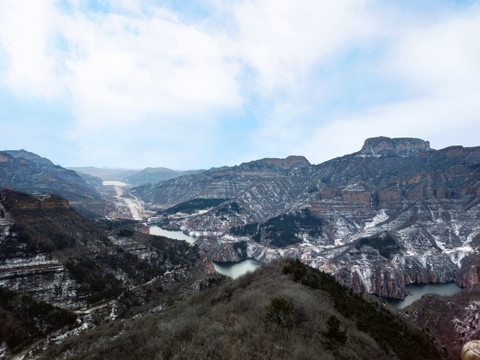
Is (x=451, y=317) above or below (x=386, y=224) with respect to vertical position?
below

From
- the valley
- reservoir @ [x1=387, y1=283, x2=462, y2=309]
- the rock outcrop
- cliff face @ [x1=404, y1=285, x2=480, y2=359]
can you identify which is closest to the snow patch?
the valley

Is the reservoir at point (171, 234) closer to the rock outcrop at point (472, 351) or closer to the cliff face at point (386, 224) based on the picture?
the cliff face at point (386, 224)

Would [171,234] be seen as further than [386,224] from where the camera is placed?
Yes

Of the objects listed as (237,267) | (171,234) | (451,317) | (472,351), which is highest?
(472,351)

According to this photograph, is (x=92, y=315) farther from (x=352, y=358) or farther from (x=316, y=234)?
(x=316, y=234)

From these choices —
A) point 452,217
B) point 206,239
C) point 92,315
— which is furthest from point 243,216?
point 92,315

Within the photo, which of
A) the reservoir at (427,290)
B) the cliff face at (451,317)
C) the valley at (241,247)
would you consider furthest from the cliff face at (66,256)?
the reservoir at (427,290)

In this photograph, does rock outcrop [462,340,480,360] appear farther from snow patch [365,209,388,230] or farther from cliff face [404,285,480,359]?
snow patch [365,209,388,230]

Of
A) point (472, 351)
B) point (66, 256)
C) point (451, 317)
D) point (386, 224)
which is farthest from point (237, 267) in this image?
point (472, 351)

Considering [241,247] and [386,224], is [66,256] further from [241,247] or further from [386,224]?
[386,224]
